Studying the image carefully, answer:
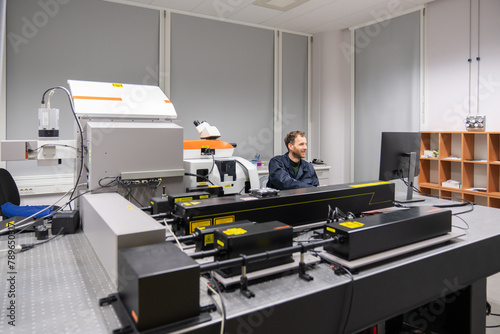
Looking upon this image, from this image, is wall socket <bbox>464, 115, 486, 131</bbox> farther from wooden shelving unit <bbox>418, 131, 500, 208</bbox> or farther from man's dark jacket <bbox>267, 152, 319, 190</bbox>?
man's dark jacket <bbox>267, 152, 319, 190</bbox>

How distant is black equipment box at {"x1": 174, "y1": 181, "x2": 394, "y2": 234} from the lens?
1.30 m

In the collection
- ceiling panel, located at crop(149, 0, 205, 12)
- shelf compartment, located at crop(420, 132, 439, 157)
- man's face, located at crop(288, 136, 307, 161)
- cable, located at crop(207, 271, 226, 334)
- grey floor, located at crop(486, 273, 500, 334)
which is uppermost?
ceiling panel, located at crop(149, 0, 205, 12)

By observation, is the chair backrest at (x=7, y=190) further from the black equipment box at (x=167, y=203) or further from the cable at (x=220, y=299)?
the cable at (x=220, y=299)

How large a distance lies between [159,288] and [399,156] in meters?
1.86

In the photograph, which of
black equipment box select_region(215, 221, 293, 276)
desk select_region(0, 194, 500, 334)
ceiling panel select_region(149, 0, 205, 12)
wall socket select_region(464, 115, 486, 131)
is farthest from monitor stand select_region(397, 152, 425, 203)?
ceiling panel select_region(149, 0, 205, 12)

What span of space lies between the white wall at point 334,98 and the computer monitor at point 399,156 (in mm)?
2765

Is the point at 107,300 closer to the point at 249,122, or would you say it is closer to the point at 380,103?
the point at 249,122

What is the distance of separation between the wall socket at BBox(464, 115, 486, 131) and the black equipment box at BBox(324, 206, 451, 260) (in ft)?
8.55

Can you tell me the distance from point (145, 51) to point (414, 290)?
3.73 metres

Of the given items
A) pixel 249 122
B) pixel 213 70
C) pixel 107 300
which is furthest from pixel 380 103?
pixel 107 300

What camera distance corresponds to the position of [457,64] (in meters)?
3.68

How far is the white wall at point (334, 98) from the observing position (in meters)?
4.93

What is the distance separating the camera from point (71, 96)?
1.73 m

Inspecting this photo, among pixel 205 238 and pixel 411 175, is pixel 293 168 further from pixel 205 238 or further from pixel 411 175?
pixel 205 238
